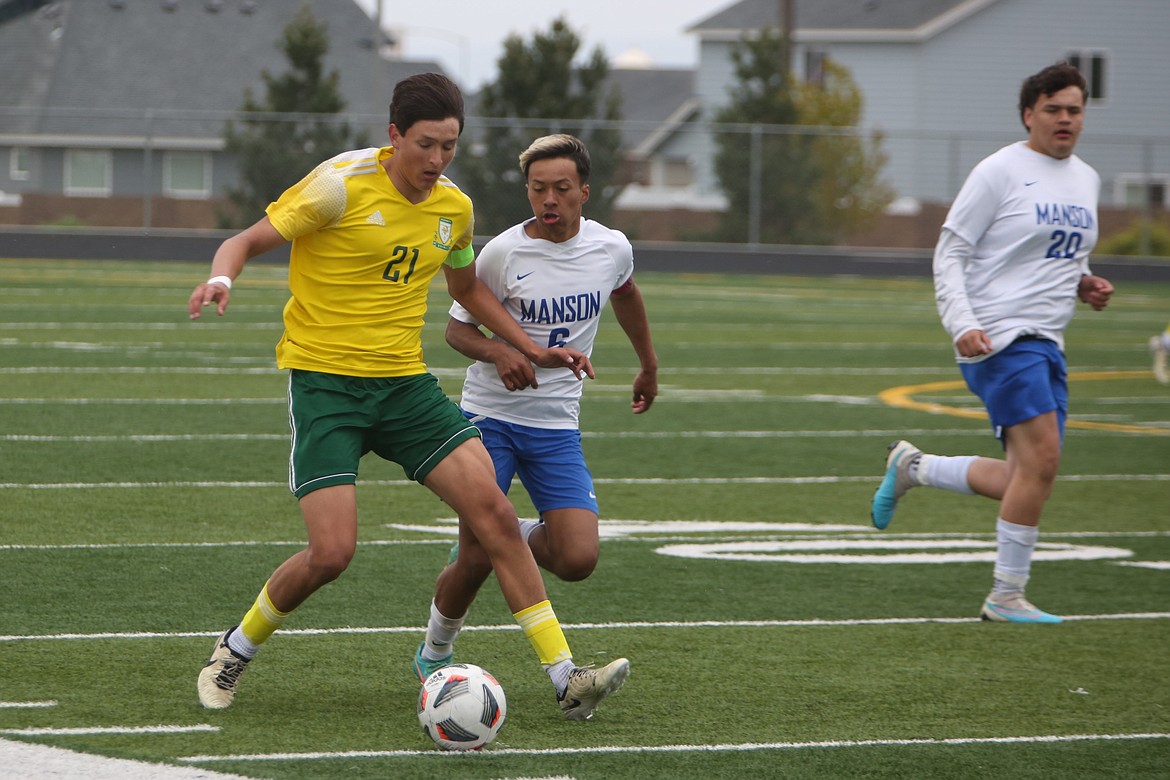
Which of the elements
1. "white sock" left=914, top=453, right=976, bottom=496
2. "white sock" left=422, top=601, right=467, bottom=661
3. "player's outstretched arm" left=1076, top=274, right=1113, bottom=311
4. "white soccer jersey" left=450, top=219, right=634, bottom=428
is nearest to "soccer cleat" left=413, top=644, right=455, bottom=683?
"white sock" left=422, top=601, right=467, bottom=661

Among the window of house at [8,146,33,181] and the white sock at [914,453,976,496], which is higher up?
the window of house at [8,146,33,181]

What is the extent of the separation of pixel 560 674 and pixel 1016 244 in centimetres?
299

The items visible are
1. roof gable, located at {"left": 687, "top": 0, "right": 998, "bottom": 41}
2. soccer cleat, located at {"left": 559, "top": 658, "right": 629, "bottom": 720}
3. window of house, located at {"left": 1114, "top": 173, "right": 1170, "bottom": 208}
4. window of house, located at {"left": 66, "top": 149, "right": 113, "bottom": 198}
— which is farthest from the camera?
roof gable, located at {"left": 687, "top": 0, "right": 998, "bottom": 41}

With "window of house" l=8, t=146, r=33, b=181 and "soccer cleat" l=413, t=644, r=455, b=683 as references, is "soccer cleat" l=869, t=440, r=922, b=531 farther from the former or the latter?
"window of house" l=8, t=146, r=33, b=181

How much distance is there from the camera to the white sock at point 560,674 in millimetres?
5145

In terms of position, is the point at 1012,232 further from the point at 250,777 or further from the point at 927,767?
the point at 250,777

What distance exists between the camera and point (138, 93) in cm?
4506

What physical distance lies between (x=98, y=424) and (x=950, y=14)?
37408mm

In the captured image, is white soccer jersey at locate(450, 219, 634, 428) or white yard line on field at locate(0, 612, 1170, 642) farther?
white yard line on field at locate(0, 612, 1170, 642)

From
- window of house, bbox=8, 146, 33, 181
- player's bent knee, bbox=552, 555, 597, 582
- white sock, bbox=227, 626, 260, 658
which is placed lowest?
white sock, bbox=227, 626, 260, 658

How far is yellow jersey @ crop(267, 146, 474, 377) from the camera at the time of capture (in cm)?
A: 519

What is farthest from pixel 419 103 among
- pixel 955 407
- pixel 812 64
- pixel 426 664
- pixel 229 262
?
pixel 812 64

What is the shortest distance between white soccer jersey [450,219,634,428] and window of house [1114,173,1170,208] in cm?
3096

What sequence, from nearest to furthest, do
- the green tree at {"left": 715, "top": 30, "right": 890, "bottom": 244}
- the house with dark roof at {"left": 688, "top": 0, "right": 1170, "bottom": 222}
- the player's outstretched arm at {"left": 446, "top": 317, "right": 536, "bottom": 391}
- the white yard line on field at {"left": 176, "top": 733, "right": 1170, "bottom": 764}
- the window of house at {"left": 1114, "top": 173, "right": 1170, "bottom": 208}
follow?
the white yard line on field at {"left": 176, "top": 733, "right": 1170, "bottom": 764}
the player's outstretched arm at {"left": 446, "top": 317, "right": 536, "bottom": 391}
the green tree at {"left": 715, "top": 30, "right": 890, "bottom": 244}
the window of house at {"left": 1114, "top": 173, "right": 1170, "bottom": 208}
the house with dark roof at {"left": 688, "top": 0, "right": 1170, "bottom": 222}
